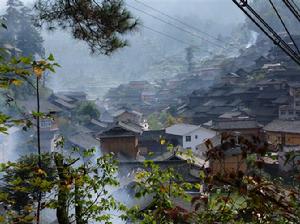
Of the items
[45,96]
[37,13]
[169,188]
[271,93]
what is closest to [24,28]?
[45,96]

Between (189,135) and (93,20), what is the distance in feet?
90.6

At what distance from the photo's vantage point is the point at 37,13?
682cm

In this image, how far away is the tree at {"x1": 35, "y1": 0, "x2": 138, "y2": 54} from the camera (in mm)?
6445

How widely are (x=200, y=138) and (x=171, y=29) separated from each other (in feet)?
399

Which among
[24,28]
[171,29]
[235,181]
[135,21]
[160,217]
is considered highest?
[171,29]

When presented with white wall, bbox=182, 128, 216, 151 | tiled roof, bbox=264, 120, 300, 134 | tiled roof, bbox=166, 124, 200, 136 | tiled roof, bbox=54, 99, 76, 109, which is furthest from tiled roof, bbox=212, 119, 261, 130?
tiled roof, bbox=54, 99, 76, 109

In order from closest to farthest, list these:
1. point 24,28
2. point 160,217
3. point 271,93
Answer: point 160,217 → point 271,93 → point 24,28

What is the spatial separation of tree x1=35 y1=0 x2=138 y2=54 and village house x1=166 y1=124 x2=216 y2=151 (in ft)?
87.9

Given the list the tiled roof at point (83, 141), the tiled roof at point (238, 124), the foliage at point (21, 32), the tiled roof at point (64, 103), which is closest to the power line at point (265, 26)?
the tiled roof at point (238, 124)

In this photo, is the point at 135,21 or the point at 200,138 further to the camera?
the point at 200,138

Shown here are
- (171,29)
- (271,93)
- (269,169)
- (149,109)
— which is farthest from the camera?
(171,29)

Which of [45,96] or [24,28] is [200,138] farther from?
[24,28]

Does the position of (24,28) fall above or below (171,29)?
below

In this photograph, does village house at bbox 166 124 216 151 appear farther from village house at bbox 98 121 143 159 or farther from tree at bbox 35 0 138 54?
tree at bbox 35 0 138 54
